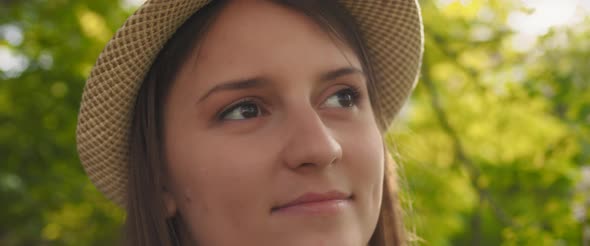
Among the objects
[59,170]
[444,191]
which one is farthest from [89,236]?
[444,191]

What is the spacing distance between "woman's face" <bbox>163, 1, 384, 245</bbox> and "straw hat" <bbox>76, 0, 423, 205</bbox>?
4.2 inches

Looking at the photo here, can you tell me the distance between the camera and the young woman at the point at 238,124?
159cm

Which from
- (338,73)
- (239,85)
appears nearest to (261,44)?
(239,85)

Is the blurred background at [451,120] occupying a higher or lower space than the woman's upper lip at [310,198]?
lower

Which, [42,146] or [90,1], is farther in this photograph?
[90,1]

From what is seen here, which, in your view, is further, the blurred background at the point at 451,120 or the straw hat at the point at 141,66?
the blurred background at the point at 451,120

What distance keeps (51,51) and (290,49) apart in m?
2.09

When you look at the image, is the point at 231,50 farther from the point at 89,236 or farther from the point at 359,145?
the point at 89,236

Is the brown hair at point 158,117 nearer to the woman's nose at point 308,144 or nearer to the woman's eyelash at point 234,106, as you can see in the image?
the woman's eyelash at point 234,106

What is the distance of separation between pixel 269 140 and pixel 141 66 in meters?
0.40

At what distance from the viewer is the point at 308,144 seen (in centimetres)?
155

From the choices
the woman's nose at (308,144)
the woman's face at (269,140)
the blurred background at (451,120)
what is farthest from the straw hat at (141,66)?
the blurred background at (451,120)

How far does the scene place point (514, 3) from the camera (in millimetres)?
3012

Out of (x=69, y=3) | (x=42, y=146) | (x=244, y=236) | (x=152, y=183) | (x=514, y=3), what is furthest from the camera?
(x=69, y=3)
